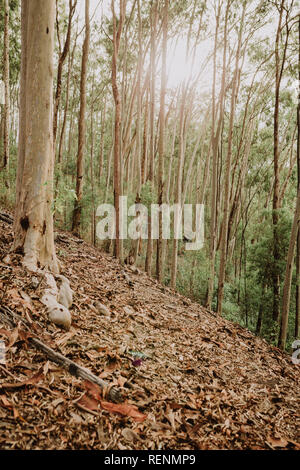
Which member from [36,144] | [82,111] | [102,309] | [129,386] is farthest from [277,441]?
[82,111]

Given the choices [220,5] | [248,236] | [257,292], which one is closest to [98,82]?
[220,5]

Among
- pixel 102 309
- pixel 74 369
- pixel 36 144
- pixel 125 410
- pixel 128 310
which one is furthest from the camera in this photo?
pixel 128 310

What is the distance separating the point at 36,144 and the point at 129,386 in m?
2.91

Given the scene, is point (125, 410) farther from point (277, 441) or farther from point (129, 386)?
point (277, 441)

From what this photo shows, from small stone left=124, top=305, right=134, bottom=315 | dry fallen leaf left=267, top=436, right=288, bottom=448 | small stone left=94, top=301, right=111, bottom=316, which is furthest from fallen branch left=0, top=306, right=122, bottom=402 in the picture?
small stone left=124, top=305, right=134, bottom=315

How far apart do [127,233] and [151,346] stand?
9677 millimetres

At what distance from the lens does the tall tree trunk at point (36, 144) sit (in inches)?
135

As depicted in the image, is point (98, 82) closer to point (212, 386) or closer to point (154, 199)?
point (154, 199)

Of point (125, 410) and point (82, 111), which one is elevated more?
point (82, 111)

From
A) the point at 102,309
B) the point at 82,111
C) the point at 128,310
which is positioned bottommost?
the point at 128,310

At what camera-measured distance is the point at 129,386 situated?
2348 mm

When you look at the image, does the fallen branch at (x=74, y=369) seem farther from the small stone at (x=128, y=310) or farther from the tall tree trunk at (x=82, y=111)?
the tall tree trunk at (x=82, y=111)

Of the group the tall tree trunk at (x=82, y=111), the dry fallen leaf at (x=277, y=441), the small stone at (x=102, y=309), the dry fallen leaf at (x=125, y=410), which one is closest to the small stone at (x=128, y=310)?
the small stone at (x=102, y=309)
